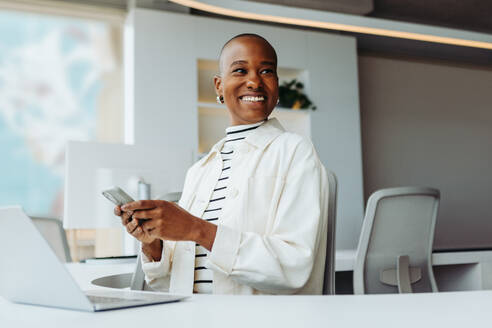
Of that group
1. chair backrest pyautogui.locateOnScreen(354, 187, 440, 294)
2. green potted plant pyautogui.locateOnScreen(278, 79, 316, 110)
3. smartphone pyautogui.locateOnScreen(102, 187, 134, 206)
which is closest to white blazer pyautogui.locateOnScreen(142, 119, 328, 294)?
smartphone pyautogui.locateOnScreen(102, 187, 134, 206)

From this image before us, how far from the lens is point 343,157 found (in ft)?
17.1

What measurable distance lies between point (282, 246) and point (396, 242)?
1.39m

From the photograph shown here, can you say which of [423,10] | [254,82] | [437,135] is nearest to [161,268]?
[254,82]

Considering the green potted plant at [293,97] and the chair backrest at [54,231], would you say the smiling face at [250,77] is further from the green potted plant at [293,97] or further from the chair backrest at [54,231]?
the green potted plant at [293,97]

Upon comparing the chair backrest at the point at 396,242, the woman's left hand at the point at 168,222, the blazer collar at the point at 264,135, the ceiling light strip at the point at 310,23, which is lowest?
the chair backrest at the point at 396,242

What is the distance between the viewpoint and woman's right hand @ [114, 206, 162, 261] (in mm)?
1109

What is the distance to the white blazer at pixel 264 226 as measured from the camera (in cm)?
122

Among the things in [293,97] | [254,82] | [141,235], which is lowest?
[141,235]

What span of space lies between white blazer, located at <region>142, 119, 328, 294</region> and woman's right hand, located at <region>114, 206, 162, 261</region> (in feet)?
0.08

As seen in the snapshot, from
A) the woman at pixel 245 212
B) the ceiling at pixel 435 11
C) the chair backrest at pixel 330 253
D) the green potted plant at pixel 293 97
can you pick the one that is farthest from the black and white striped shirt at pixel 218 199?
the green potted plant at pixel 293 97

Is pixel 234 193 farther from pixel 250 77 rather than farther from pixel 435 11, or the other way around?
pixel 435 11

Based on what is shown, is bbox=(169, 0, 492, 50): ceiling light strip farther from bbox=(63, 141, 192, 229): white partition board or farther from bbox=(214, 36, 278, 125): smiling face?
bbox=(214, 36, 278, 125): smiling face

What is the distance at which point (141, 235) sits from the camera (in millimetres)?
1259

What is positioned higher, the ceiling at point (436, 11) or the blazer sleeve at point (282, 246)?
the ceiling at point (436, 11)
